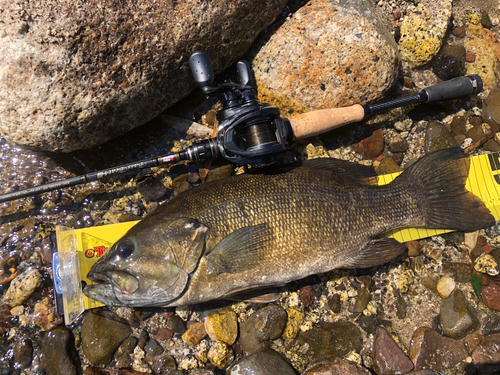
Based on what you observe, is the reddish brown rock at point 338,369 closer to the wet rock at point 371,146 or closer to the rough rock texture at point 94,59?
the wet rock at point 371,146

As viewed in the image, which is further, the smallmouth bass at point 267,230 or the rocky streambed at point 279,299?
the rocky streambed at point 279,299

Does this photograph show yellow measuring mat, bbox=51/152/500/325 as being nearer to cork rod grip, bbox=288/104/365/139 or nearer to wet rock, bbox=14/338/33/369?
wet rock, bbox=14/338/33/369

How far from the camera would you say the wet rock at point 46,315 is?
3.15 meters

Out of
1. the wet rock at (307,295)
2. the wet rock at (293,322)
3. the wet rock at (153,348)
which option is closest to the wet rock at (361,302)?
the wet rock at (307,295)

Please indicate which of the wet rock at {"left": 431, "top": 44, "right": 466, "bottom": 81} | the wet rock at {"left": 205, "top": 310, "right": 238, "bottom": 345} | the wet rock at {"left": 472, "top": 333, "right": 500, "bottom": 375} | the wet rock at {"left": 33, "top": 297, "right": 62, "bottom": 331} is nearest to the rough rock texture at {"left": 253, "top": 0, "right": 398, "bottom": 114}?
the wet rock at {"left": 431, "top": 44, "right": 466, "bottom": 81}

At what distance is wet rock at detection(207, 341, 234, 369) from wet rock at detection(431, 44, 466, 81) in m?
3.94

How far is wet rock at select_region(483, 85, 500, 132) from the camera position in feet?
12.4

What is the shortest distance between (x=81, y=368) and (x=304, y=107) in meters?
3.41

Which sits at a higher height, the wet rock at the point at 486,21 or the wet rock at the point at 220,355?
the wet rock at the point at 486,21

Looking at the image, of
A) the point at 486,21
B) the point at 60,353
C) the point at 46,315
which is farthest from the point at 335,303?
the point at 486,21

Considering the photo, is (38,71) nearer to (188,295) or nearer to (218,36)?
(218,36)

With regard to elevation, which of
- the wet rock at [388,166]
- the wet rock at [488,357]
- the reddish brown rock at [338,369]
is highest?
the wet rock at [388,166]

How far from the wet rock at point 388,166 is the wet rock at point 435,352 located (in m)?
1.72

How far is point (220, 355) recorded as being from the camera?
3.19 m
